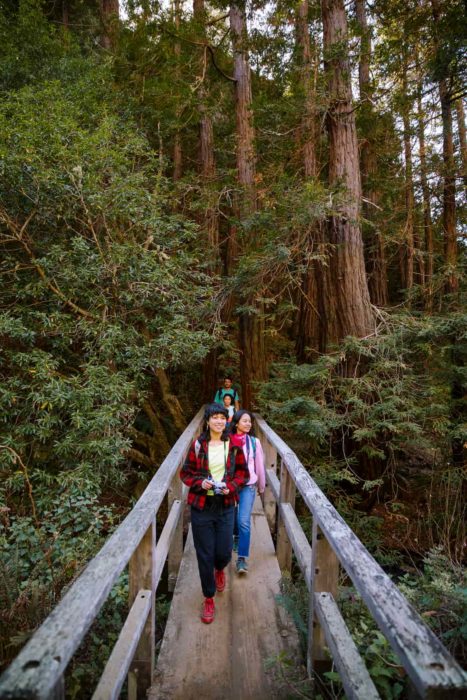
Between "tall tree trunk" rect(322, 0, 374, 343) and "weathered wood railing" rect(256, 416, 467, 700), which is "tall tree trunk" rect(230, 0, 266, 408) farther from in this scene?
"weathered wood railing" rect(256, 416, 467, 700)

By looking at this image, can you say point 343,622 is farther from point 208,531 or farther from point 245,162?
point 245,162

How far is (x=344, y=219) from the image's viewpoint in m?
7.04

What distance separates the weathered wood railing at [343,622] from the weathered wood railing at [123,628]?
935 millimetres

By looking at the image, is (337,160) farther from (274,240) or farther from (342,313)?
(342,313)

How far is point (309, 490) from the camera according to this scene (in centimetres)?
276

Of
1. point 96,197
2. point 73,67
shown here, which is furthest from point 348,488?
point 73,67

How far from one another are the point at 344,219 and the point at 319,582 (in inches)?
236

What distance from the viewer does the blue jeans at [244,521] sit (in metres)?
3.91

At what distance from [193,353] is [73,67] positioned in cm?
679

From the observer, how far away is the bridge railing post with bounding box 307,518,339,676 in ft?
7.63

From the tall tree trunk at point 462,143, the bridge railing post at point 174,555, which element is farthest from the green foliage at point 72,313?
the tall tree trunk at point 462,143

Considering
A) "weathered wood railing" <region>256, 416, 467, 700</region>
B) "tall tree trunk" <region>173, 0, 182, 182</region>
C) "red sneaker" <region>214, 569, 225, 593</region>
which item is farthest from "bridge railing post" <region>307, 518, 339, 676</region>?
"tall tree trunk" <region>173, 0, 182, 182</region>

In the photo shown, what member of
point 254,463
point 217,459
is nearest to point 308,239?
point 254,463

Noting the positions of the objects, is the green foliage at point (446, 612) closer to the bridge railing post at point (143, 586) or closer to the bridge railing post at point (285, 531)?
the bridge railing post at point (285, 531)
